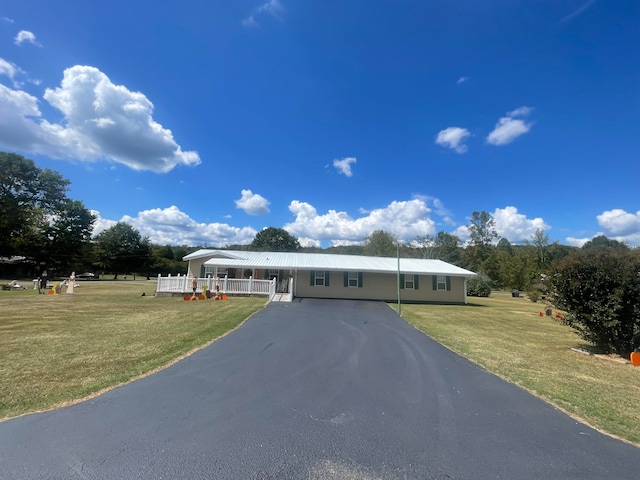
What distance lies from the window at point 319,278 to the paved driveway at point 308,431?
16.1 m

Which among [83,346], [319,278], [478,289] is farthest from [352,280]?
[478,289]

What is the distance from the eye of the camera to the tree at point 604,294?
25.0 ft

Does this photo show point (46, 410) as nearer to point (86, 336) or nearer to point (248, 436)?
point (248, 436)

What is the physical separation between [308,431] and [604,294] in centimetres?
826

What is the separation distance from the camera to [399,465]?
294cm

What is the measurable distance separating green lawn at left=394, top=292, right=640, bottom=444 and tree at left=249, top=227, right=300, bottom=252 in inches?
2216

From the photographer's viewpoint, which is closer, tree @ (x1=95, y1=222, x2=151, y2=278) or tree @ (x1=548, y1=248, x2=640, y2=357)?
tree @ (x1=548, y1=248, x2=640, y2=357)

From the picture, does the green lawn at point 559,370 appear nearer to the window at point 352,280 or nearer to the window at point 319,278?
the window at point 352,280

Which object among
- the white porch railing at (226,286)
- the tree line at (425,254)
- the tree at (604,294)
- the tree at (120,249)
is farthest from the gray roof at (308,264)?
the tree at (120,249)

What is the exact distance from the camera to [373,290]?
22156mm

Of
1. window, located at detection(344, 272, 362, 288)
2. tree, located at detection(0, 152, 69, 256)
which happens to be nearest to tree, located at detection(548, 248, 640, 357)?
window, located at detection(344, 272, 362, 288)

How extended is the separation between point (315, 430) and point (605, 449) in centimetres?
300

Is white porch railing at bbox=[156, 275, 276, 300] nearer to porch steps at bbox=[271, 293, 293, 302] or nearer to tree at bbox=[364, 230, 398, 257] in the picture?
porch steps at bbox=[271, 293, 293, 302]

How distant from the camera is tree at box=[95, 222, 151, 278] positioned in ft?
170
